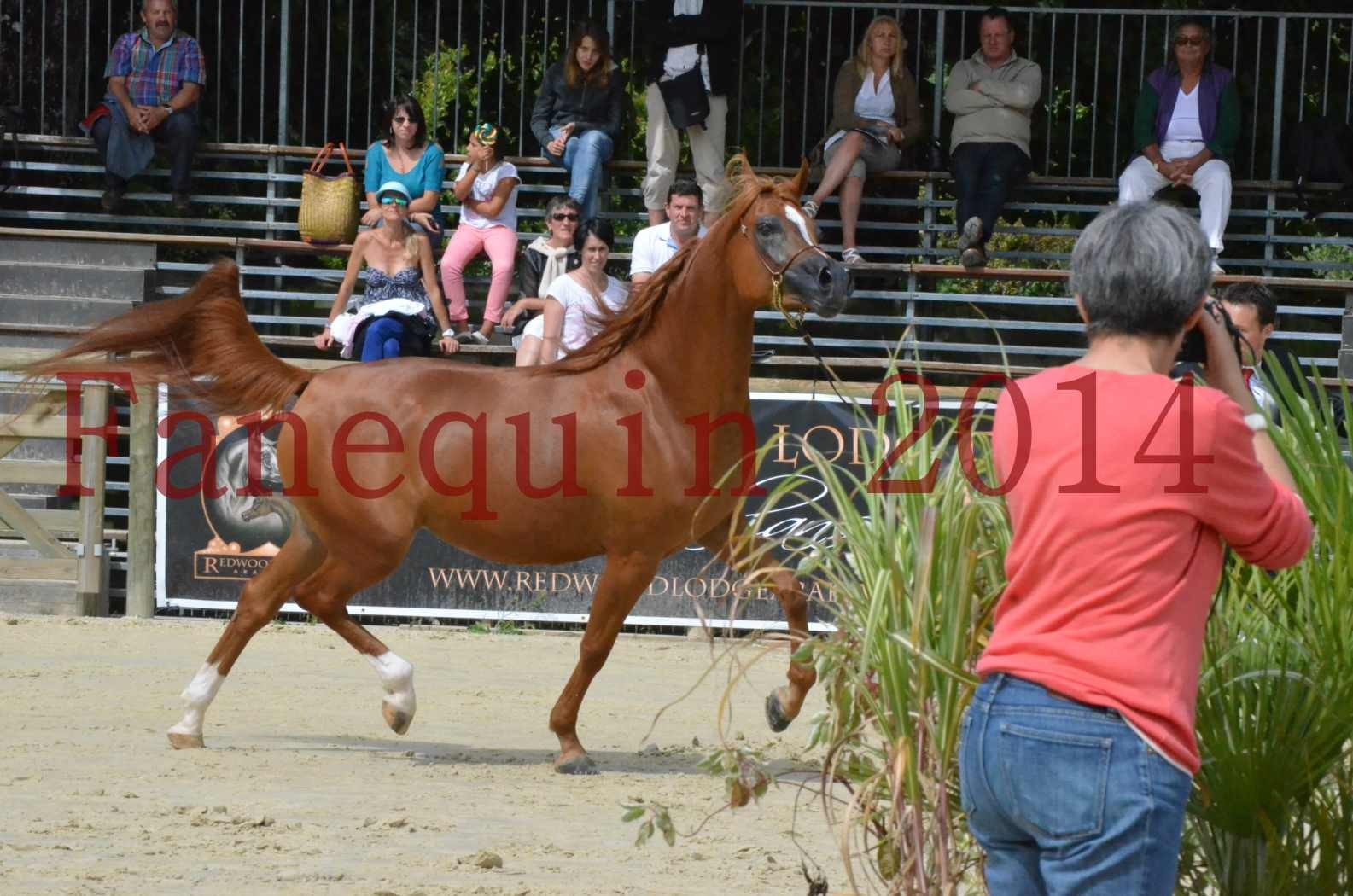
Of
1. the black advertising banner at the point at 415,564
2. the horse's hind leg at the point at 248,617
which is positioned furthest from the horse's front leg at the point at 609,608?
the black advertising banner at the point at 415,564

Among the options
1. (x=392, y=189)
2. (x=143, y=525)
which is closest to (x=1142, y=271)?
(x=143, y=525)

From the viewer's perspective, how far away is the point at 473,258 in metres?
11.8

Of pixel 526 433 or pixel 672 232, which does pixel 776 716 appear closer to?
pixel 526 433

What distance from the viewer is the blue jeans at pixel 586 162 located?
12.0 meters

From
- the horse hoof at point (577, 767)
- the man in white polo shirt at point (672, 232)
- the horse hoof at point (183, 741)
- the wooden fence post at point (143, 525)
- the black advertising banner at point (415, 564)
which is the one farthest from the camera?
the wooden fence post at point (143, 525)

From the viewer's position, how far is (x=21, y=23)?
44.3ft

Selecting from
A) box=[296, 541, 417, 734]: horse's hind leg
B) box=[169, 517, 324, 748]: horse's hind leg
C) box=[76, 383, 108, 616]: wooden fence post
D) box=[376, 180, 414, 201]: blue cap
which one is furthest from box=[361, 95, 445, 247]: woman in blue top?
box=[296, 541, 417, 734]: horse's hind leg

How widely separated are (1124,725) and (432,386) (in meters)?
4.94

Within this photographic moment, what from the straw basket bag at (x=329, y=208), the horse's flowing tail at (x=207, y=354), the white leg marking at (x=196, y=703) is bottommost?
the white leg marking at (x=196, y=703)

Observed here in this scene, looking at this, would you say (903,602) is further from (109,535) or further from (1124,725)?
(109,535)

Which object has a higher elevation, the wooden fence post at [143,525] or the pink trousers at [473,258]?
the pink trousers at [473,258]

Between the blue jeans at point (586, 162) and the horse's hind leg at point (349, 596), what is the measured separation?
213 inches

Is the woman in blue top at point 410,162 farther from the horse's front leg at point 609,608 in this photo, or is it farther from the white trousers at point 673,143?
the horse's front leg at point 609,608

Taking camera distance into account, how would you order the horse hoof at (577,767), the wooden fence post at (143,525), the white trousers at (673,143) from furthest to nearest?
the white trousers at (673,143), the wooden fence post at (143,525), the horse hoof at (577,767)
